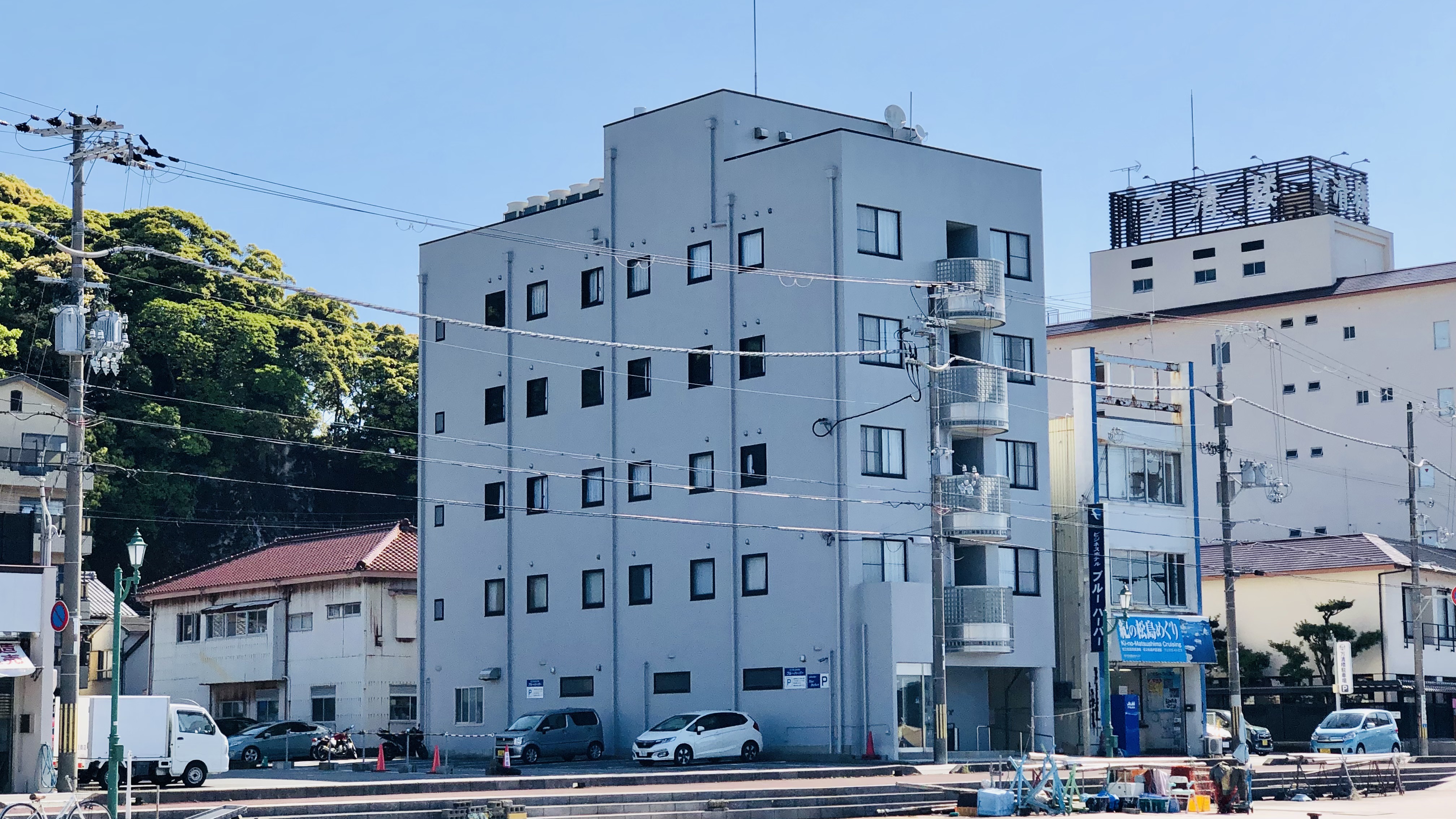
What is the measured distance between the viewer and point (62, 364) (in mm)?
72750

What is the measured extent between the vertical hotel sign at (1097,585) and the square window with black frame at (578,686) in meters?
14.6

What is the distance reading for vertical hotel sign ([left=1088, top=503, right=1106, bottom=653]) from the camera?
165 ft

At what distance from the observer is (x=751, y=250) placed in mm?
49406

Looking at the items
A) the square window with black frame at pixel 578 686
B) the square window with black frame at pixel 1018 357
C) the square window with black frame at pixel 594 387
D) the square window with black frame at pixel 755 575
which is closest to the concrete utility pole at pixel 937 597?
the square window with black frame at pixel 755 575

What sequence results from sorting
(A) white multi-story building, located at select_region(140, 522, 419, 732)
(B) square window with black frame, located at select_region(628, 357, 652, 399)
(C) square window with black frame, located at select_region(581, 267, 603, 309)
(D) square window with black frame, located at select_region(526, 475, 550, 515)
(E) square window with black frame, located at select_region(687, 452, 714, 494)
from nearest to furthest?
(E) square window with black frame, located at select_region(687, 452, 714, 494) < (B) square window with black frame, located at select_region(628, 357, 652, 399) < (C) square window with black frame, located at select_region(581, 267, 603, 309) < (D) square window with black frame, located at select_region(526, 475, 550, 515) < (A) white multi-story building, located at select_region(140, 522, 419, 732)

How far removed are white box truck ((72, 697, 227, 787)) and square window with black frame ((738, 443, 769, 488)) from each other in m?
17.3

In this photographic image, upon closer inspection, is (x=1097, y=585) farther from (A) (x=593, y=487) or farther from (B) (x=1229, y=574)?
(A) (x=593, y=487)

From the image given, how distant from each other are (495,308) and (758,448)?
12529mm

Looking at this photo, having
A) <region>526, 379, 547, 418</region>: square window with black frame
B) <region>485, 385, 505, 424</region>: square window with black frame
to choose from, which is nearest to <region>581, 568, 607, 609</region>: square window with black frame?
<region>526, 379, 547, 418</region>: square window with black frame

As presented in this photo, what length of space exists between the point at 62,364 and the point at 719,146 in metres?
35.6

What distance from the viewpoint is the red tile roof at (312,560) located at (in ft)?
197

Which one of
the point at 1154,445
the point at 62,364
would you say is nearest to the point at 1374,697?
the point at 1154,445

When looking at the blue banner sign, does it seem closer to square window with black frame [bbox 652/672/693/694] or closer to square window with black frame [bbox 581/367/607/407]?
square window with black frame [bbox 652/672/693/694]

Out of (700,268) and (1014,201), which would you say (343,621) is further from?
(1014,201)
